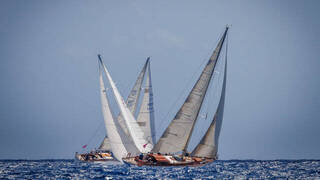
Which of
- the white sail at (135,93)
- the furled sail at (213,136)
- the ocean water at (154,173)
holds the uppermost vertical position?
the white sail at (135,93)

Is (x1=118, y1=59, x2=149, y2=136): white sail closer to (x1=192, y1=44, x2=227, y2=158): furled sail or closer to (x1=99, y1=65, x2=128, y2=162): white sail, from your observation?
(x1=99, y1=65, x2=128, y2=162): white sail

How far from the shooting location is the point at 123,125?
50250 mm

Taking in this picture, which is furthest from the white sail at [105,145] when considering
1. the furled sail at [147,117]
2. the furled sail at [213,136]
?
the furled sail at [213,136]

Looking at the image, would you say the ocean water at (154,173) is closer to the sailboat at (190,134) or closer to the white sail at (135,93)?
the sailboat at (190,134)

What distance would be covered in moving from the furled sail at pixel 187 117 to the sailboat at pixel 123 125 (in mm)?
3174

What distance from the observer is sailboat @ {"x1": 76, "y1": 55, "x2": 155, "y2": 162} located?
4469 centimetres

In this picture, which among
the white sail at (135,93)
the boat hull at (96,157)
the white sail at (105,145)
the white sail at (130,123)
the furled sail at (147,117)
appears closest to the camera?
the white sail at (130,123)

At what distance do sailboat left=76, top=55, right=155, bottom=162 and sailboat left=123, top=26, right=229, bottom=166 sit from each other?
67.5 inches

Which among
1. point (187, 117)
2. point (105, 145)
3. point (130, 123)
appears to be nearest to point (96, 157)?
point (105, 145)

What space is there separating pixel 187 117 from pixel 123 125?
867cm

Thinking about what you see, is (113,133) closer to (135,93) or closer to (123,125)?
(123,125)

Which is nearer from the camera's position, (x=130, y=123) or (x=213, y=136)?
(x=213, y=136)

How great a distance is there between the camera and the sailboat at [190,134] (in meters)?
43.6

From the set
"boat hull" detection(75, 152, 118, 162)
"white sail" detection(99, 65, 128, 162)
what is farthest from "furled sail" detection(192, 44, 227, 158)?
"boat hull" detection(75, 152, 118, 162)
